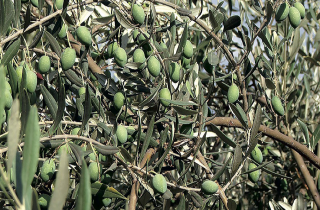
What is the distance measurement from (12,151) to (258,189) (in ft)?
6.37

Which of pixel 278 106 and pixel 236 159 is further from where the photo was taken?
pixel 278 106

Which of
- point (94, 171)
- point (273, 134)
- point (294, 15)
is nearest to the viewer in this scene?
point (94, 171)

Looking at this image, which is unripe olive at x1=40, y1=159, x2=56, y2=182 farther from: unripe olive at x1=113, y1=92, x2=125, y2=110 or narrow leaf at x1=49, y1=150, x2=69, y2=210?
narrow leaf at x1=49, y1=150, x2=69, y2=210

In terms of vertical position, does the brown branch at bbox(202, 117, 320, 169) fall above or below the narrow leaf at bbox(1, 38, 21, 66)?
below

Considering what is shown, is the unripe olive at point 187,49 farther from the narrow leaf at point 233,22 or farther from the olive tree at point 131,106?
the narrow leaf at point 233,22

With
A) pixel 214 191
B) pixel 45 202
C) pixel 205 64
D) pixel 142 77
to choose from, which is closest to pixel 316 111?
pixel 205 64

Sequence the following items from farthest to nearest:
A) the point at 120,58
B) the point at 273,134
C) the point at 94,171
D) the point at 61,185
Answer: the point at 273,134, the point at 120,58, the point at 94,171, the point at 61,185

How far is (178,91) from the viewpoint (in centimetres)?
142

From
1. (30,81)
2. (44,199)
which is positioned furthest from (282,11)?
(44,199)

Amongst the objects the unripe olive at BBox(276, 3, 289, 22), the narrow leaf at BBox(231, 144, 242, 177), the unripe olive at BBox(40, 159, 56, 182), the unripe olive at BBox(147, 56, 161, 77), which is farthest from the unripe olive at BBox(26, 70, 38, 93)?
the unripe olive at BBox(276, 3, 289, 22)

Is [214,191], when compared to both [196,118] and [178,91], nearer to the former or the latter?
[196,118]

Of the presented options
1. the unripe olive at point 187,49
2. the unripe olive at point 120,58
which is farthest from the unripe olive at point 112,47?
the unripe olive at point 187,49

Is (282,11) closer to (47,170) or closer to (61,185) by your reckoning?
(47,170)

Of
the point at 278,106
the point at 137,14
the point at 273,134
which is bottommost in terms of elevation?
the point at 273,134
